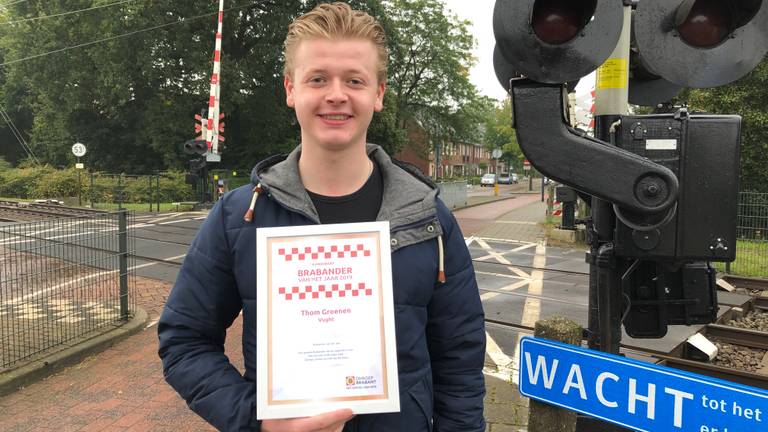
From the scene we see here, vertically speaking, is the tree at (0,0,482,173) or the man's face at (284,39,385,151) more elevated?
the tree at (0,0,482,173)

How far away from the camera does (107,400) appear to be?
4090mm

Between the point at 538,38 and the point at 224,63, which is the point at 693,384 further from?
the point at 224,63

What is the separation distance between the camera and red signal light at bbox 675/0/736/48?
6.21 ft

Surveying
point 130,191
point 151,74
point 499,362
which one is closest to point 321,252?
point 499,362

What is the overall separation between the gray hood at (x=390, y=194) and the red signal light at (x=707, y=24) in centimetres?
112

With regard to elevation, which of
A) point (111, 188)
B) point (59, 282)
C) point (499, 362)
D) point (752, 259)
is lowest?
point (499, 362)

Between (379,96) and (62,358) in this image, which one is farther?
(62,358)

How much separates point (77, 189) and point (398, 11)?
22.0 m

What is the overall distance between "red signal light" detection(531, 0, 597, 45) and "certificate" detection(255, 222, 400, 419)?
0.93 meters

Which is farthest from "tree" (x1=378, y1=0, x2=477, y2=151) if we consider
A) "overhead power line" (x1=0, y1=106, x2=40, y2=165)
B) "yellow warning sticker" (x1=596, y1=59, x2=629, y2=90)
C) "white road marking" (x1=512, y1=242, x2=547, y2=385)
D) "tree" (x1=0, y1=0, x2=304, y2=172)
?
"yellow warning sticker" (x1=596, y1=59, x2=629, y2=90)

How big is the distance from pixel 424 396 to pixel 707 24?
166 centimetres

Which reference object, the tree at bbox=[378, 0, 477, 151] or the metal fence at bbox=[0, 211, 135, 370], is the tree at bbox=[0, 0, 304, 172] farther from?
the metal fence at bbox=[0, 211, 135, 370]

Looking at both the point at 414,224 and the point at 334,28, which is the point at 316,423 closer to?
the point at 414,224

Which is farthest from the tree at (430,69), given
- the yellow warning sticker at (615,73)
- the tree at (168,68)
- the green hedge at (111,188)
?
the yellow warning sticker at (615,73)
